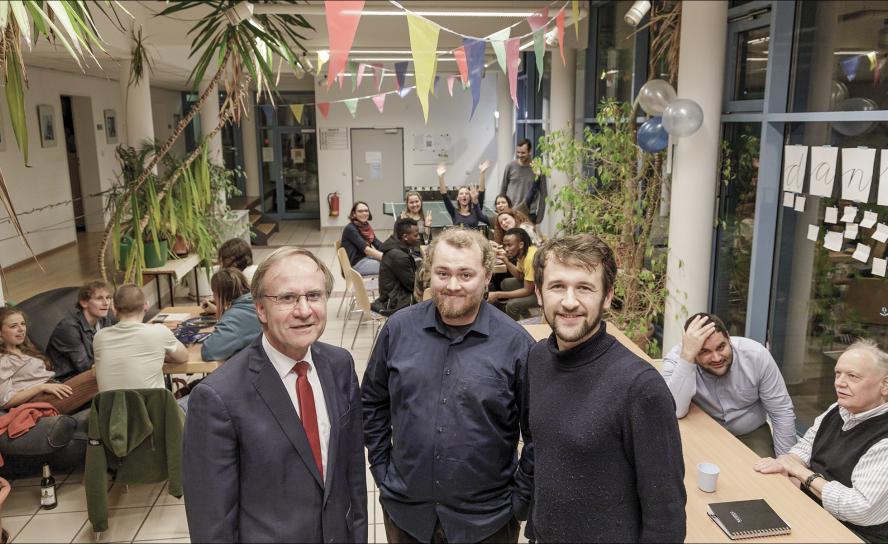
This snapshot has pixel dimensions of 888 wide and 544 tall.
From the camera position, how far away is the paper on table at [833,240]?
3.52 meters

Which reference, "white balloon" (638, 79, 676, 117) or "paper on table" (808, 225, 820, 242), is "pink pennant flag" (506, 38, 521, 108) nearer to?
"white balloon" (638, 79, 676, 117)

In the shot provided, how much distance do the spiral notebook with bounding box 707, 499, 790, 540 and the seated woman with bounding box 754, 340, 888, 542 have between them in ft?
0.99

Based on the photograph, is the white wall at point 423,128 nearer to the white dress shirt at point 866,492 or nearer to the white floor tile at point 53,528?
the white floor tile at point 53,528

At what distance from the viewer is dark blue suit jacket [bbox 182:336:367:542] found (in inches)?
58.8

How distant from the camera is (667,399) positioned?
147 centimetres

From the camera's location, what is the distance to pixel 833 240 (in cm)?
356

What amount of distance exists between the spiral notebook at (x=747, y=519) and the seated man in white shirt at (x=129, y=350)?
9.45 feet

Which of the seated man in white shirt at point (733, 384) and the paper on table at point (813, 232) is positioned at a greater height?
the paper on table at point (813, 232)

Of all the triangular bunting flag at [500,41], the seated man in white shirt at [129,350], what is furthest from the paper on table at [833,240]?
the seated man in white shirt at [129,350]

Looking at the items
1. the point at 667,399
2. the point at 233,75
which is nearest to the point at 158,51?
the point at 233,75

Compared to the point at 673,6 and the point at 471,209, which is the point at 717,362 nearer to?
the point at 673,6

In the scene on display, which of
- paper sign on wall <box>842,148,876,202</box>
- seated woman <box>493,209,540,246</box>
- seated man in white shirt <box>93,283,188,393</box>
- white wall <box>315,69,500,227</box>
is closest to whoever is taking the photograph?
paper sign on wall <box>842,148,876,202</box>

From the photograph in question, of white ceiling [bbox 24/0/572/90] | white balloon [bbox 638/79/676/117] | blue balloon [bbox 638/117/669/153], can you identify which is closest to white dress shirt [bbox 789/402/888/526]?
blue balloon [bbox 638/117/669/153]

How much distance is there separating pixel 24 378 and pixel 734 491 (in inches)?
153
